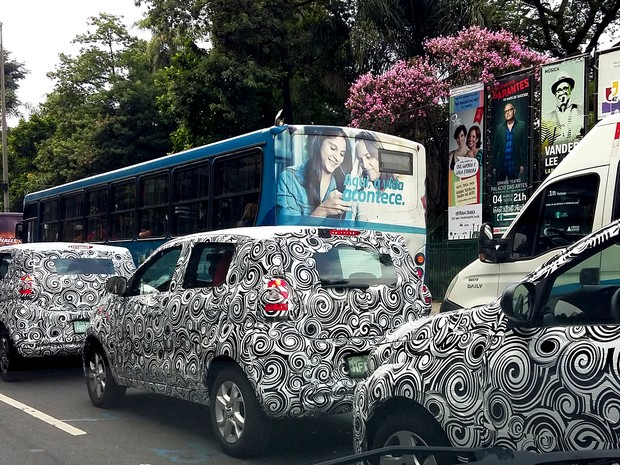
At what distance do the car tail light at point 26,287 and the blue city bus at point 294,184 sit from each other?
288 cm

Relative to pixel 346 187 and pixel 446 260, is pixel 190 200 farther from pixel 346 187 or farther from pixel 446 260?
pixel 446 260

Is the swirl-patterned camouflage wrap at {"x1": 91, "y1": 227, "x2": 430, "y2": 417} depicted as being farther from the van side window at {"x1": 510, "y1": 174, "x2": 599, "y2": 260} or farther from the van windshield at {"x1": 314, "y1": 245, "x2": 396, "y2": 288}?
the van side window at {"x1": 510, "y1": 174, "x2": 599, "y2": 260}

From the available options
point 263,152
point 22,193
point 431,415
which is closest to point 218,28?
point 263,152

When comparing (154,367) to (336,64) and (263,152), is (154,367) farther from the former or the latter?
(336,64)

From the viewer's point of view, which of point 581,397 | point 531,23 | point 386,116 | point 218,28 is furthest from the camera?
point 531,23

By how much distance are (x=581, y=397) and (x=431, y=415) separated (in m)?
0.94

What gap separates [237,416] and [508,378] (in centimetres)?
293

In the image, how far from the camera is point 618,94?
50.8 ft

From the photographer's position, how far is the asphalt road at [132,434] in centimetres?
652

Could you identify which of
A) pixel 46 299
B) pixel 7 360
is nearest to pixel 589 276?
pixel 46 299

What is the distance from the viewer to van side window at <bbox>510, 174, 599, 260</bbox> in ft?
22.6

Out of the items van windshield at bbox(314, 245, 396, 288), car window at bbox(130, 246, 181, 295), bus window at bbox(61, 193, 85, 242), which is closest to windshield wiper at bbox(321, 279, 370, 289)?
van windshield at bbox(314, 245, 396, 288)

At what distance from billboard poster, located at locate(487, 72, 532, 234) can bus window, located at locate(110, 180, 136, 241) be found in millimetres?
7833

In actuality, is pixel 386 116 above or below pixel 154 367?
above
